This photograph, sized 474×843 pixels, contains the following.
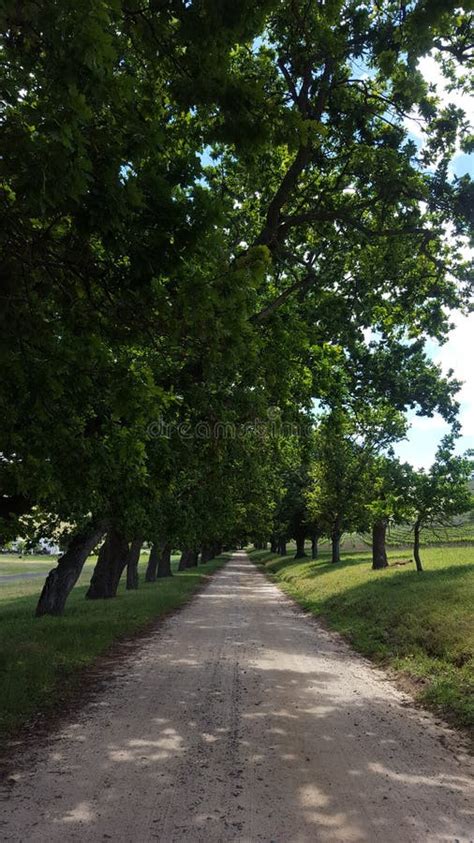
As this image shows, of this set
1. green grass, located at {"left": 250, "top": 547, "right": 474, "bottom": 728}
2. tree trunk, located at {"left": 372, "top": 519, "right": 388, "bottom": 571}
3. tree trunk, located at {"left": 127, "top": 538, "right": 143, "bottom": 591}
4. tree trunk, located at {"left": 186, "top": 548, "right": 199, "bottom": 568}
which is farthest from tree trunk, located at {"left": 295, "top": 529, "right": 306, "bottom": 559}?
green grass, located at {"left": 250, "top": 547, "right": 474, "bottom": 728}

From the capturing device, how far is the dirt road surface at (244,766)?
12.8ft

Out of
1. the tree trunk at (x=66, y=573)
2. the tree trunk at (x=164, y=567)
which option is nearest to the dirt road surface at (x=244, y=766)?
the tree trunk at (x=66, y=573)

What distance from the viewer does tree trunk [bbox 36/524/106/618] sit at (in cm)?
1525

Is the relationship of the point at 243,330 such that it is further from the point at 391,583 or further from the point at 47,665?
the point at 391,583

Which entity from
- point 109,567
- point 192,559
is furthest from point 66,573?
point 192,559

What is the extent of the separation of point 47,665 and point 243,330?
616 cm

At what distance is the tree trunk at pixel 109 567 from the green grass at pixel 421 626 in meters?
6.92

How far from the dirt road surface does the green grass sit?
51 centimetres

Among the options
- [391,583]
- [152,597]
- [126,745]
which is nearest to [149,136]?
[126,745]

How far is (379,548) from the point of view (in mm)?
25781

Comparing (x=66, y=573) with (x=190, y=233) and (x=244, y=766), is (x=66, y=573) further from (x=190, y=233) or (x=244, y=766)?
(x=190, y=233)

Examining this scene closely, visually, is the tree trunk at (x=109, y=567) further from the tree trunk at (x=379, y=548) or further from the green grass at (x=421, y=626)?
the tree trunk at (x=379, y=548)

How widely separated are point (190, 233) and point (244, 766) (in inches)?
181

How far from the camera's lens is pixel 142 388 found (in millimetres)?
5516
